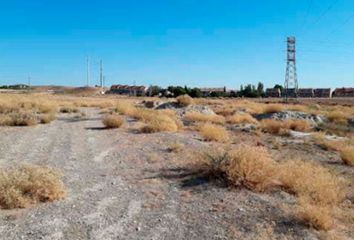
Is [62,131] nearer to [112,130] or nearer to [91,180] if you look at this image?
[112,130]

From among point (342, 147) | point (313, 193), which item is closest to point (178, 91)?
point (342, 147)

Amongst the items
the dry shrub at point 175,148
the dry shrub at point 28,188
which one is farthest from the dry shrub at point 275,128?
the dry shrub at point 28,188

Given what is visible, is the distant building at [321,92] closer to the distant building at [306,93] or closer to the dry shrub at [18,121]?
the distant building at [306,93]

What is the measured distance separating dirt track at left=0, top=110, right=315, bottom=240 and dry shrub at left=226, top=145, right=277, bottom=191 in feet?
1.21

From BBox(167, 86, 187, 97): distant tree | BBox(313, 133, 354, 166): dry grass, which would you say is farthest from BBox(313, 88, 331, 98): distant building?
BBox(313, 133, 354, 166): dry grass

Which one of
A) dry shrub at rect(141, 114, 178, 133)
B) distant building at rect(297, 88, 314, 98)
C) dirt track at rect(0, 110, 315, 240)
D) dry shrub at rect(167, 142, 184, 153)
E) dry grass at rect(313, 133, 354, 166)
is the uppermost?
distant building at rect(297, 88, 314, 98)

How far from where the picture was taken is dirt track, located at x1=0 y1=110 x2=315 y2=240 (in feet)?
22.7

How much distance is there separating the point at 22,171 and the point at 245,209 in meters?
4.69

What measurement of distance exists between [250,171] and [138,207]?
9.61ft

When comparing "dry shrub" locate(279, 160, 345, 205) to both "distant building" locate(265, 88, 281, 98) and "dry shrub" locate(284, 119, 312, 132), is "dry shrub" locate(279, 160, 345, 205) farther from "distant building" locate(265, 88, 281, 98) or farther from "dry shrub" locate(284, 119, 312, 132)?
"distant building" locate(265, 88, 281, 98)

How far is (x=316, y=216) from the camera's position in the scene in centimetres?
729

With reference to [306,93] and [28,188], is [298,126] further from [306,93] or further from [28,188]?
[306,93]

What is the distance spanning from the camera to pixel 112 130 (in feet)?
72.7

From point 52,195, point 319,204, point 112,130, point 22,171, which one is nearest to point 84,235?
point 52,195
